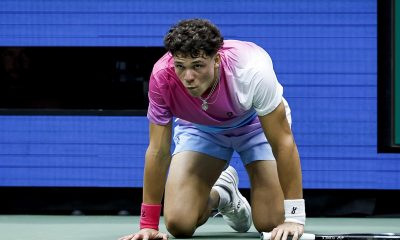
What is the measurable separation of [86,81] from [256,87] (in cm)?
237

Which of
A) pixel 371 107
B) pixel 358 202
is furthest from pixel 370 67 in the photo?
pixel 358 202

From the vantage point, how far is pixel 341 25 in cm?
605

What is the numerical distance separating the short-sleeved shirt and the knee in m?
0.51

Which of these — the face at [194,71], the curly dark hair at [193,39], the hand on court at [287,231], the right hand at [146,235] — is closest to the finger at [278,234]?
the hand on court at [287,231]

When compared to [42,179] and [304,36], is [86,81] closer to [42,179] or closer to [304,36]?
[42,179]

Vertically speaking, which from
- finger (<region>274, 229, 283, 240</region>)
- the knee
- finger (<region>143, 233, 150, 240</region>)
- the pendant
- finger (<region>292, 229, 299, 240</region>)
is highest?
the pendant

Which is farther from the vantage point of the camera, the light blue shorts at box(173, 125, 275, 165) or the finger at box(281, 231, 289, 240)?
the light blue shorts at box(173, 125, 275, 165)

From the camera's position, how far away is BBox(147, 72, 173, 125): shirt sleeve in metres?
4.05

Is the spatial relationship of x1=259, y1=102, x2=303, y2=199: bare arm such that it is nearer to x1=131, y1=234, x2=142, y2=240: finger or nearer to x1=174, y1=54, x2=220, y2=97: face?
x1=174, y1=54, x2=220, y2=97: face

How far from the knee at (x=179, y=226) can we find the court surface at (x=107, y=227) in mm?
103

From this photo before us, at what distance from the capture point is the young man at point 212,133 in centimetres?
390

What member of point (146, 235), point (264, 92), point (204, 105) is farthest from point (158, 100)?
point (146, 235)

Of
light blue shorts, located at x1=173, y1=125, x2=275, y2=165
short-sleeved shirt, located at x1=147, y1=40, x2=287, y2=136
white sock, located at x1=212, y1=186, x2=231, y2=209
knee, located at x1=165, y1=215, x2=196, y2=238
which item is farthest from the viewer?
white sock, located at x1=212, y1=186, x2=231, y2=209

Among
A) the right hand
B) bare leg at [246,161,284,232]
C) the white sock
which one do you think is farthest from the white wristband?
the white sock
